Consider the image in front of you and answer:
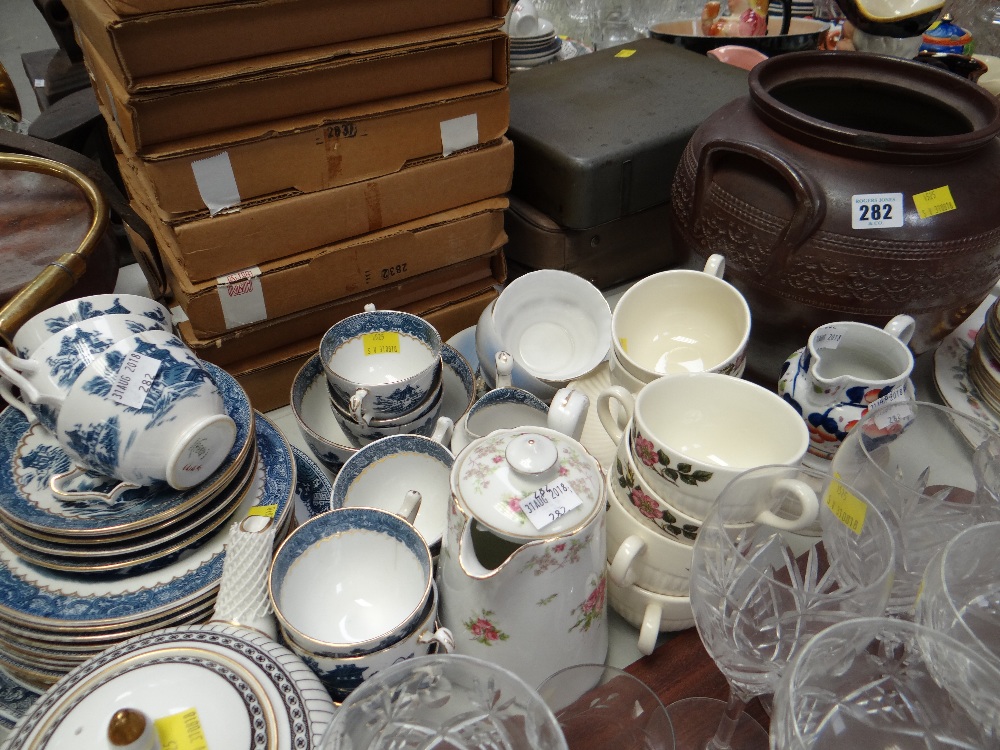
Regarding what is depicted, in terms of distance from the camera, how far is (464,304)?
3.94 feet

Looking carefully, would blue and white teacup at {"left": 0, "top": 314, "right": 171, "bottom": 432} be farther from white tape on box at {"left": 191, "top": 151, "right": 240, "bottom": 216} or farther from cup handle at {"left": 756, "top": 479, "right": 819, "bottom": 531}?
cup handle at {"left": 756, "top": 479, "right": 819, "bottom": 531}

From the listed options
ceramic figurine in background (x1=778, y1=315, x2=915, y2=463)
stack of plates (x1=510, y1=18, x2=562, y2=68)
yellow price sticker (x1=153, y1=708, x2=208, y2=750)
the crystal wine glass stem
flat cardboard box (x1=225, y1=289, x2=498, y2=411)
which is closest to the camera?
yellow price sticker (x1=153, y1=708, x2=208, y2=750)

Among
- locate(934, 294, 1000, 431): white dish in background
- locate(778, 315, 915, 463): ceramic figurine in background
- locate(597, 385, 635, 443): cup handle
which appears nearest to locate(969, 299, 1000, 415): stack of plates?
locate(934, 294, 1000, 431): white dish in background

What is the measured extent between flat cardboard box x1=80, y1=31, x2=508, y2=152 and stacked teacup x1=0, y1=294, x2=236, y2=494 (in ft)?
0.84

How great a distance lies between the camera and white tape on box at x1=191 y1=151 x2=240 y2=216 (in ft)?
2.76

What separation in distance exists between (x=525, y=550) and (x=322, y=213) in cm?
60

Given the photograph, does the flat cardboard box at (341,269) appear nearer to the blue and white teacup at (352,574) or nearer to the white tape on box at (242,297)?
the white tape on box at (242,297)

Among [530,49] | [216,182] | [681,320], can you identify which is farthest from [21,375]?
[530,49]

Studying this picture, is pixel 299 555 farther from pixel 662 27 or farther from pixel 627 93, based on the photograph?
pixel 662 27

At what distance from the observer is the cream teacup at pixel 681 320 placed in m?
0.96

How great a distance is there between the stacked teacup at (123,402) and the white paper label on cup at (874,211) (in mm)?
753

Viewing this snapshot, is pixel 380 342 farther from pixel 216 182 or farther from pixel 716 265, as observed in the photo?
pixel 716 265

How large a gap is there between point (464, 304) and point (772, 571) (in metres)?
0.71

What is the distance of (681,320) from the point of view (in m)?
1.02
